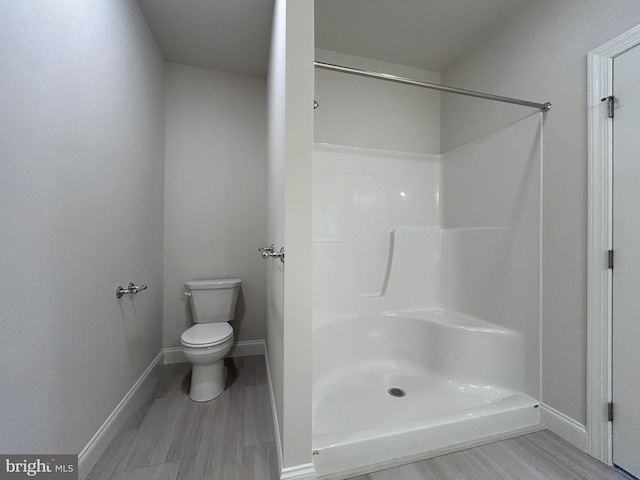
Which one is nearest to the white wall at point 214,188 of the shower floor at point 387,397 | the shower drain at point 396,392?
the shower floor at point 387,397

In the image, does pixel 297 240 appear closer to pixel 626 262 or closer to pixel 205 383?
pixel 205 383

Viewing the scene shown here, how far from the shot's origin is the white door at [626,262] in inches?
43.8

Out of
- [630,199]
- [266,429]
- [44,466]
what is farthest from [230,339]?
[630,199]

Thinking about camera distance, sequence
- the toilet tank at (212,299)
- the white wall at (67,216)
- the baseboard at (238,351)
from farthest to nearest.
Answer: the baseboard at (238,351), the toilet tank at (212,299), the white wall at (67,216)

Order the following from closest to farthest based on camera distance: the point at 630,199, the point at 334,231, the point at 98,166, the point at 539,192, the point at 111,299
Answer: the point at 630,199 → the point at 98,166 → the point at 111,299 → the point at 539,192 → the point at 334,231

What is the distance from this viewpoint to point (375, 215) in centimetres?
214

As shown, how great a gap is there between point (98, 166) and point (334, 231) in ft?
4.83

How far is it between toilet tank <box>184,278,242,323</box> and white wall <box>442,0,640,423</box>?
2.15m

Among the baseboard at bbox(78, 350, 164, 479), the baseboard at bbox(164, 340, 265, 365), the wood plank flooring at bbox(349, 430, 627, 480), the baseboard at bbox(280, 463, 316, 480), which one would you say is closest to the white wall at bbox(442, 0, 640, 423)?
the wood plank flooring at bbox(349, 430, 627, 480)

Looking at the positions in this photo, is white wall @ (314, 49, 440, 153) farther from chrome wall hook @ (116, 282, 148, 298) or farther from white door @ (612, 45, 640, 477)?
chrome wall hook @ (116, 282, 148, 298)

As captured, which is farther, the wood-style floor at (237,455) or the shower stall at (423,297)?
the shower stall at (423,297)

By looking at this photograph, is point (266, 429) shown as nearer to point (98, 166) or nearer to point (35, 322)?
point (35, 322)

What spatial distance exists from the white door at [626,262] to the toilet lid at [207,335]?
2095 mm

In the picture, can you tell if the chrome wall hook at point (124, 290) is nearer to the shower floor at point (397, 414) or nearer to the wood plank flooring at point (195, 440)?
the wood plank flooring at point (195, 440)
